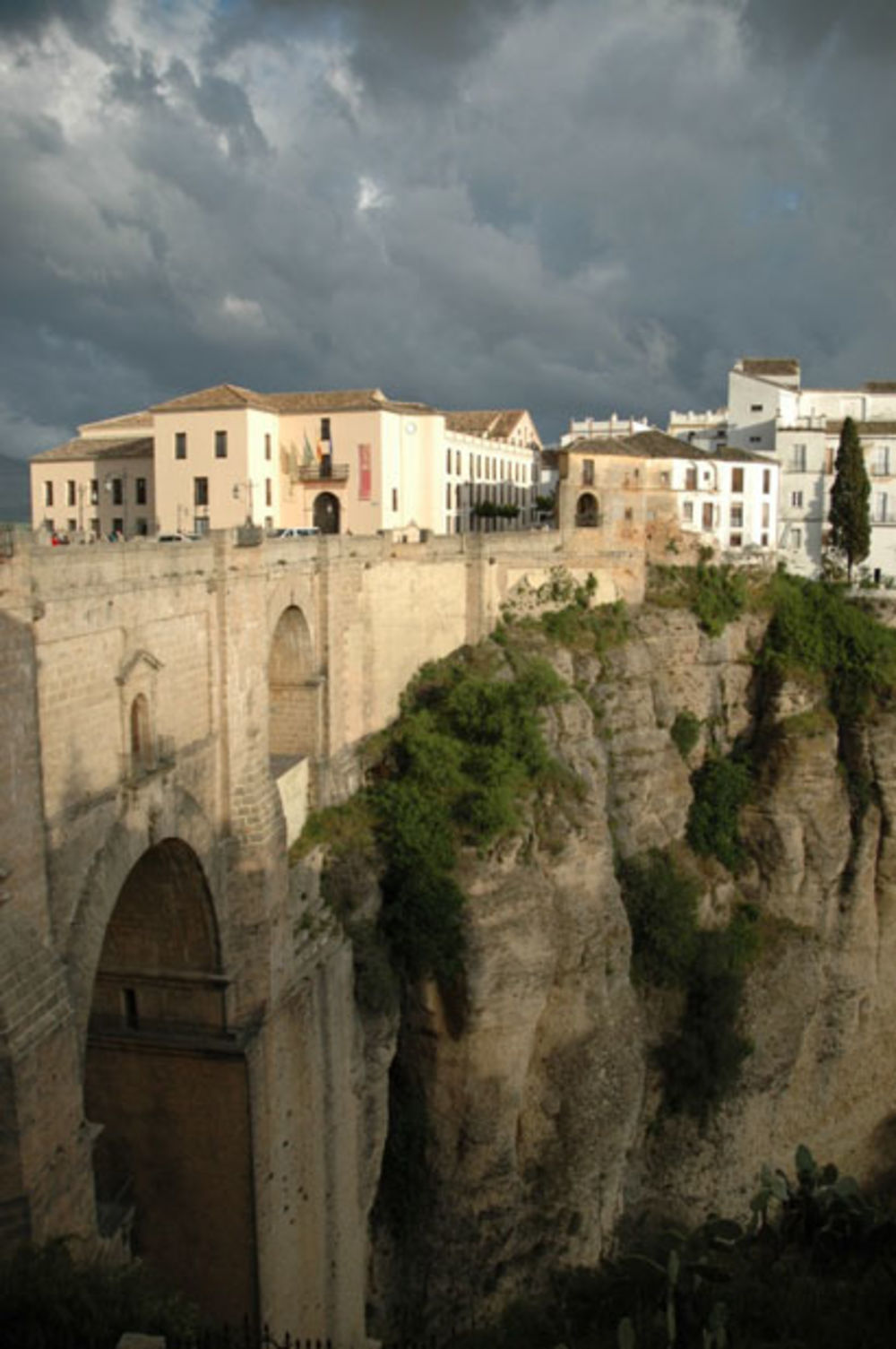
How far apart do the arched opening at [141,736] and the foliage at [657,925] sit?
48.6ft

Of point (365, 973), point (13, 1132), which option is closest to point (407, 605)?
point (365, 973)

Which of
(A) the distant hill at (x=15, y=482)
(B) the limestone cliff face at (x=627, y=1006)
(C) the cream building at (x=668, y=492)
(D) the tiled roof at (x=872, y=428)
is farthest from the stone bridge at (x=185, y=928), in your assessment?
(D) the tiled roof at (x=872, y=428)

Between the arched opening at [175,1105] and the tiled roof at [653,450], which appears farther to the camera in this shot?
the tiled roof at [653,450]

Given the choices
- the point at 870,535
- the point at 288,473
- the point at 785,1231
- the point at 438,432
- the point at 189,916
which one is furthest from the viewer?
the point at 870,535

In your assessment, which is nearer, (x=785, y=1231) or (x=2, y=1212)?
(x=2, y=1212)

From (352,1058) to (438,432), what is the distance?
21.7 m

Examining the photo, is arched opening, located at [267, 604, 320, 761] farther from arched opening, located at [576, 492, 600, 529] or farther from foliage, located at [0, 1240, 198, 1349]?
arched opening, located at [576, 492, 600, 529]

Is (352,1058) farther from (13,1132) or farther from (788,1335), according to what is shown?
(788,1335)

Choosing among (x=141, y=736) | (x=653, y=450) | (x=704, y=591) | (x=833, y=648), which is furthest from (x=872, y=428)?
(x=141, y=736)

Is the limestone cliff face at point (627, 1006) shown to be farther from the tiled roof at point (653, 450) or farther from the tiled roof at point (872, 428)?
the tiled roof at point (872, 428)

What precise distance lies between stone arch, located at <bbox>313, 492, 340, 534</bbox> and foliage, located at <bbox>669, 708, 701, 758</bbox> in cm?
1134

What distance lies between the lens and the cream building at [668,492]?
30750mm

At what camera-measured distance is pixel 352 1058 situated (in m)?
17.4

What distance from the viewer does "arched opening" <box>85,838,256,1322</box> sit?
14539mm
